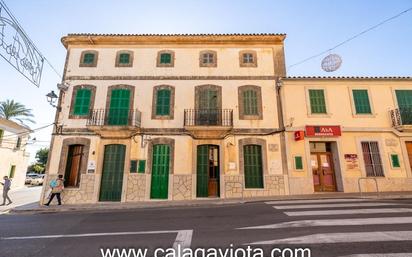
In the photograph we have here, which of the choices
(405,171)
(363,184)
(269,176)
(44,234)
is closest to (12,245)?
(44,234)

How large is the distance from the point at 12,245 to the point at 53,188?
22.7 ft

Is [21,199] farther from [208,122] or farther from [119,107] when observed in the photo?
[208,122]

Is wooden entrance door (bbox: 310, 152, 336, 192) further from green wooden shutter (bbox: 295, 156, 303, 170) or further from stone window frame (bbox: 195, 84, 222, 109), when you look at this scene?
stone window frame (bbox: 195, 84, 222, 109)

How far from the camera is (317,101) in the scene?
12.5 m

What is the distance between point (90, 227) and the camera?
19.4 feet

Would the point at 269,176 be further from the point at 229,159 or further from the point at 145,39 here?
the point at 145,39

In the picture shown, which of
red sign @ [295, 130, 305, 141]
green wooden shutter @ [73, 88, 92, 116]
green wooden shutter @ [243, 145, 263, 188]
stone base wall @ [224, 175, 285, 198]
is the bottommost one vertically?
stone base wall @ [224, 175, 285, 198]

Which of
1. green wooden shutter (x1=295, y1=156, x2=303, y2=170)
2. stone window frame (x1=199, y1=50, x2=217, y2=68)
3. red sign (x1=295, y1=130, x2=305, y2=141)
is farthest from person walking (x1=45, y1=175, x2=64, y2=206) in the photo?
red sign (x1=295, y1=130, x2=305, y2=141)

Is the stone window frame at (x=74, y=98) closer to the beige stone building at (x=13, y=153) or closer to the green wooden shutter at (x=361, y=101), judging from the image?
the beige stone building at (x=13, y=153)

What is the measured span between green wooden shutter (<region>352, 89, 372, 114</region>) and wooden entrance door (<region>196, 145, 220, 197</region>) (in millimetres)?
9137

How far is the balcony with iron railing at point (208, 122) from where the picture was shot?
11453mm

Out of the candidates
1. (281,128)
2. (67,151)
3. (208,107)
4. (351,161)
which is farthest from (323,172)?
(67,151)

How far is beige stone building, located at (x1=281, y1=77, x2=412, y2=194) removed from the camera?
1148 centimetres

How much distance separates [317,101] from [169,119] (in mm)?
9315
